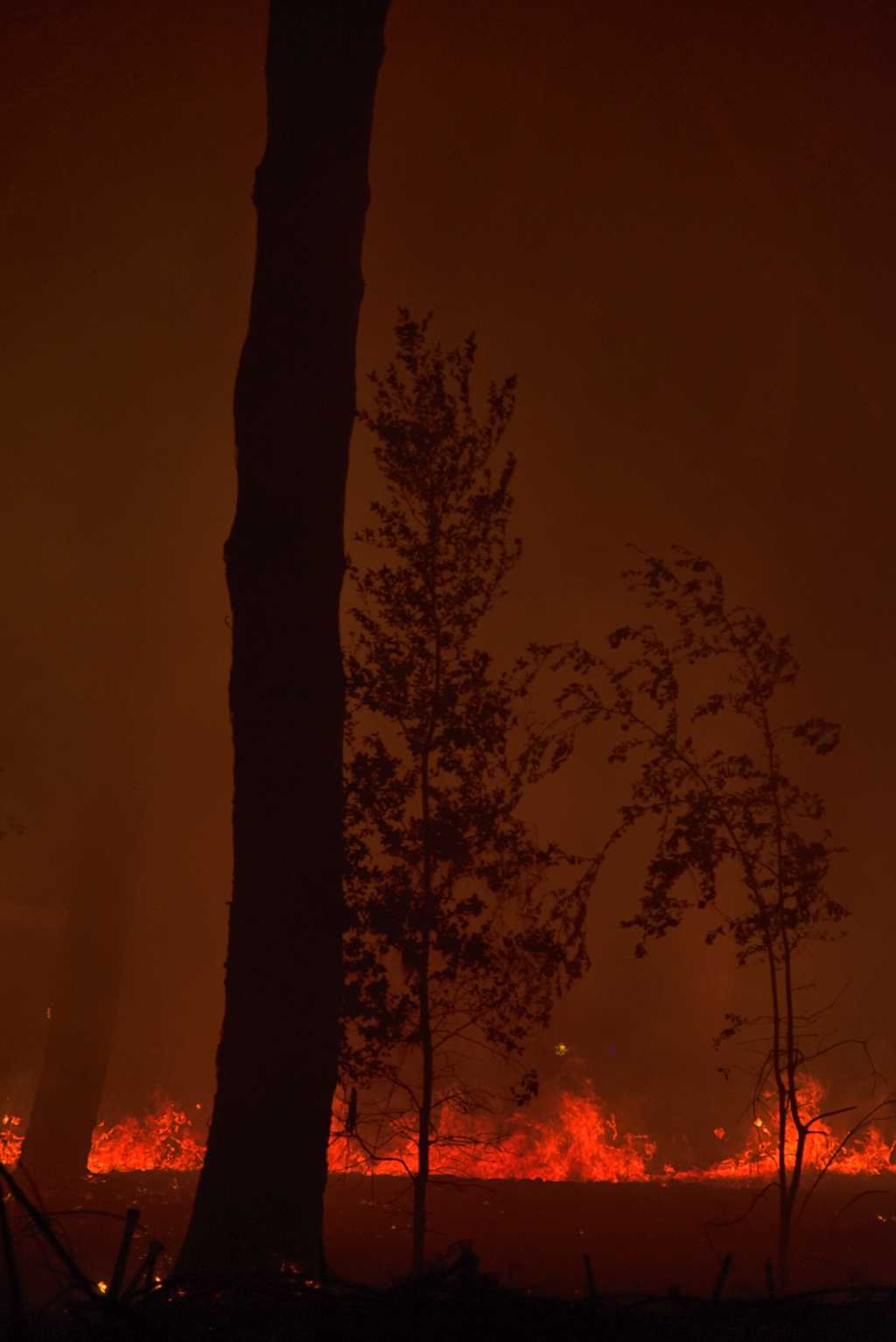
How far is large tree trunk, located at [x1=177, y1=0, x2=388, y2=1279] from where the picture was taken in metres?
5.44

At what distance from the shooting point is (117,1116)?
1055 inches

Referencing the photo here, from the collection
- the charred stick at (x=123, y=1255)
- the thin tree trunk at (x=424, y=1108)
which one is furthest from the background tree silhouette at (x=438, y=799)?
the charred stick at (x=123, y=1255)

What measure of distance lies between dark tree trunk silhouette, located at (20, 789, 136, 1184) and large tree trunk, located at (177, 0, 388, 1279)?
1371cm

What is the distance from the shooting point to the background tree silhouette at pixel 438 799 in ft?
28.4

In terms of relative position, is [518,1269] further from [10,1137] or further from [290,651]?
[10,1137]

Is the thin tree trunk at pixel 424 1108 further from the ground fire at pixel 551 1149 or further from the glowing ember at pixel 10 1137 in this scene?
the glowing ember at pixel 10 1137

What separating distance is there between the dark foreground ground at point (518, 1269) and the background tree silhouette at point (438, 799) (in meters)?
2.16

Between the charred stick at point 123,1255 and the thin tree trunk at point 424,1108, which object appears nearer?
the charred stick at point 123,1255

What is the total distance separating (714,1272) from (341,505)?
905cm

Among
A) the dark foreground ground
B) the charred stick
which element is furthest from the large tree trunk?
the charred stick

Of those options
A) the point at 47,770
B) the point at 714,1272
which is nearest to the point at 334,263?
the point at 714,1272

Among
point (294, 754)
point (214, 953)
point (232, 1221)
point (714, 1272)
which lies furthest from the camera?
point (214, 953)

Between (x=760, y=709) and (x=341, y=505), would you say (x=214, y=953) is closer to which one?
(x=760, y=709)

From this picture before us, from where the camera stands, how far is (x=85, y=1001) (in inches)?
743
